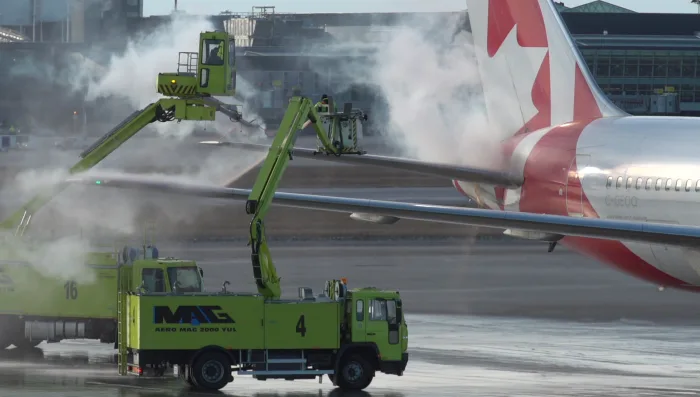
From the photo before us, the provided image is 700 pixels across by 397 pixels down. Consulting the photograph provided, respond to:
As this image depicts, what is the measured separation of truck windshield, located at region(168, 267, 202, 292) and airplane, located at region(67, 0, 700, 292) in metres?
2.13

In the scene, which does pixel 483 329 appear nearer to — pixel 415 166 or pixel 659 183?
pixel 415 166

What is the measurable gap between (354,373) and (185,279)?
5420mm

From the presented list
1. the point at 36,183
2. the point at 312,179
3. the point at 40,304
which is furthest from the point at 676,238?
the point at 312,179

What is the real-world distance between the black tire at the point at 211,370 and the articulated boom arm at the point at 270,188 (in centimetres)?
170

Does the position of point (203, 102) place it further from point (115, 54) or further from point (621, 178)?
point (115, 54)

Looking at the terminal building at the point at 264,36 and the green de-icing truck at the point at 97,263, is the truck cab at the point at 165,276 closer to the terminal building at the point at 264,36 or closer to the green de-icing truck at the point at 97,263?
the green de-icing truck at the point at 97,263

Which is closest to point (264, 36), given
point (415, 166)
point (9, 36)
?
point (9, 36)

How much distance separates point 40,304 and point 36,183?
5.18m

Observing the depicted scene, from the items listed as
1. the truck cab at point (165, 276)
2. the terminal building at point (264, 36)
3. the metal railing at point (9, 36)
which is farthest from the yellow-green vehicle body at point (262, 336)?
Result: the metal railing at point (9, 36)

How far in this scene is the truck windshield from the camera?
92.5ft

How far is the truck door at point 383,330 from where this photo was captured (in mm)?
24609

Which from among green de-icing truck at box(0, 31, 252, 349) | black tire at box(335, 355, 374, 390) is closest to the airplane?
green de-icing truck at box(0, 31, 252, 349)

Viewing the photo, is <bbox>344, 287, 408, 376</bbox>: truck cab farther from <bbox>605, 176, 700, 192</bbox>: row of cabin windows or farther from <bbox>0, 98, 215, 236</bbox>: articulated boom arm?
<bbox>605, 176, 700, 192</bbox>: row of cabin windows

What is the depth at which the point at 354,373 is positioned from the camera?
24.4 metres
